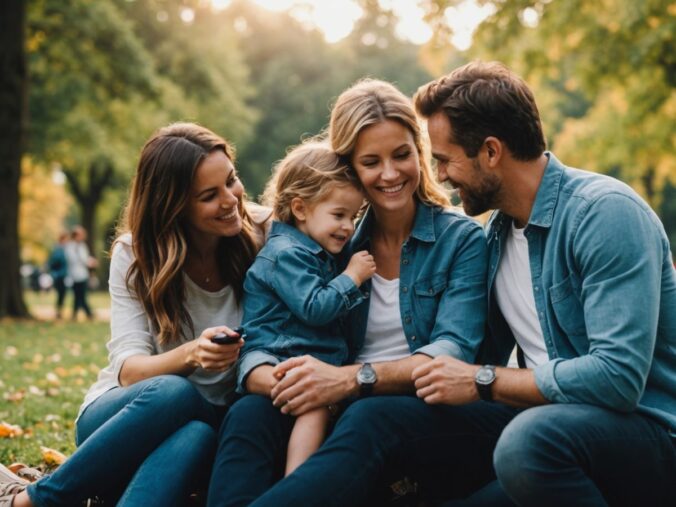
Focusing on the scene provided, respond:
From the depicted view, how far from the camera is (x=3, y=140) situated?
15.0 meters

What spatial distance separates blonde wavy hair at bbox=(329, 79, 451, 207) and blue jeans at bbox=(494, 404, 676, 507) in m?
1.42

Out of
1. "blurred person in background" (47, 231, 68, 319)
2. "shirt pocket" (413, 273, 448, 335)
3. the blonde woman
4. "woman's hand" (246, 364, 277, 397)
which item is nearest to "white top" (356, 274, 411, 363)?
the blonde woman

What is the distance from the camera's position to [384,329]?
3.72 meters

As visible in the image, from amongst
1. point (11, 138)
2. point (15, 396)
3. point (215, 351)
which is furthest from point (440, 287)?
point (11, 138)

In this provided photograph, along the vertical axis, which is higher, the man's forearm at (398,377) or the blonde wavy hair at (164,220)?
the blonde wavy hair at (164,220)

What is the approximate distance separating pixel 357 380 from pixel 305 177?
3.50ft

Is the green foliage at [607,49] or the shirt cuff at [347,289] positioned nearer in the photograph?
the shirt cuff at [347,289]

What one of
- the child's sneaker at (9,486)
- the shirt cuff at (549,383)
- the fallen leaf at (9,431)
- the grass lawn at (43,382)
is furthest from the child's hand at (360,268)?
the fallen leaf at (9,431)

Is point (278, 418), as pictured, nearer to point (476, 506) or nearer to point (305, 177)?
point (476, 506)

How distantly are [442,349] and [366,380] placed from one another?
0.34 metres

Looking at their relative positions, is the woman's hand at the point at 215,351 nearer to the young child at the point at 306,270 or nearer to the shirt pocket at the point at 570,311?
the young child at the point at 306,270

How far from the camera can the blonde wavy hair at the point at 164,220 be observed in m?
3.79

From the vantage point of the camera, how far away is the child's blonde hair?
3.81 metres

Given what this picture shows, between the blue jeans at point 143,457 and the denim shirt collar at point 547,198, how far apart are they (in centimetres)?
155
